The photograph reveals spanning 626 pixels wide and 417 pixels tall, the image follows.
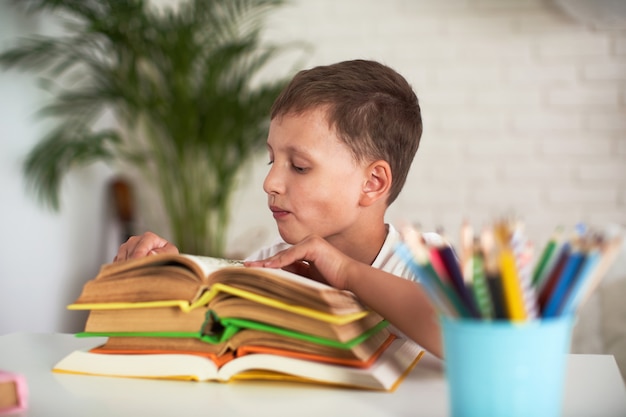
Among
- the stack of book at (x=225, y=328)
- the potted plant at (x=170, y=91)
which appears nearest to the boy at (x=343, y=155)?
the stack of book at (x=225, y=328)

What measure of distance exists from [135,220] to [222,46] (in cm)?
96

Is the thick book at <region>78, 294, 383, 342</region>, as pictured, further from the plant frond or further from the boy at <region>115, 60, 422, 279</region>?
the plant frond

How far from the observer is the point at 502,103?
310 cm

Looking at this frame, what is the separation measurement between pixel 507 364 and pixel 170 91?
254 centimetres

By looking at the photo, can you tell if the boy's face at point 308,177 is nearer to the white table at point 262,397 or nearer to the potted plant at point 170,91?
the white table at point 262,397

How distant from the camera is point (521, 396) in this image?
22.7 inches

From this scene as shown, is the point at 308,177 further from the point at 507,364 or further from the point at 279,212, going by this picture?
the point at 507,364

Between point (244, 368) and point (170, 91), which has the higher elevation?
point (170, 91)

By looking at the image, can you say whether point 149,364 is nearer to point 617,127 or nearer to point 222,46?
point 222,46

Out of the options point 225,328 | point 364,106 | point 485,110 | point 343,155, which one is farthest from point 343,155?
point 485,110

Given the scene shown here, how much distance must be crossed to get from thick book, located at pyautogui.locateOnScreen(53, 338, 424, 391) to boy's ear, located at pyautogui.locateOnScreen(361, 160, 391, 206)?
1.56 feet

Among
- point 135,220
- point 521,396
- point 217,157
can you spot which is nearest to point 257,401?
point 521,396

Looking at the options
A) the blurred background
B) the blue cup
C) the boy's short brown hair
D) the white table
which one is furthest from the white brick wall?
the blue cup

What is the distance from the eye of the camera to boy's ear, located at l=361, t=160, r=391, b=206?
132cm
